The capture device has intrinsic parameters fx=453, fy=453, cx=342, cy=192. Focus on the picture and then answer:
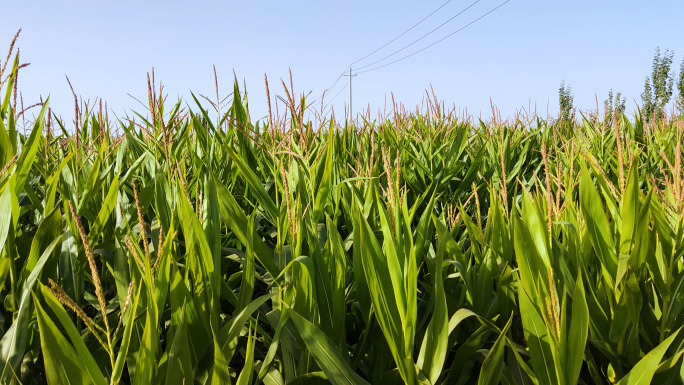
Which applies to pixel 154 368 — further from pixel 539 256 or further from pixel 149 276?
pixel 539 256

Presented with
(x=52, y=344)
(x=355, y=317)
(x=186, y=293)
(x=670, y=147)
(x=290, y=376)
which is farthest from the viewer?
(x=670, y=147)

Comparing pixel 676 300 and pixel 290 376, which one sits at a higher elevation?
pixel 676 300

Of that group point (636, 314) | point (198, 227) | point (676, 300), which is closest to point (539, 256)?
point (636, 314)

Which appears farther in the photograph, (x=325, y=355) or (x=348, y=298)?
(x=348, y=298)

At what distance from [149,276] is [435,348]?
0.47 m

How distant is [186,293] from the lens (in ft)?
2.50

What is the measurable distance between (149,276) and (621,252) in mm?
898

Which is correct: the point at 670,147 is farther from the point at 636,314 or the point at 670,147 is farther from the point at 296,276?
the point at 296,276

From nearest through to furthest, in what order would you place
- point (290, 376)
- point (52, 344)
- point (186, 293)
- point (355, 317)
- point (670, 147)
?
point (52, 344)
point (186, 293)
point (290, 376)
point (355, 317)
point (670, 147)

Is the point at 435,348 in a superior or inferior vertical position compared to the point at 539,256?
inferior

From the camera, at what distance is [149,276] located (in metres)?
0.63

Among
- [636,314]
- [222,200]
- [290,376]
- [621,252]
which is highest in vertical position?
[222,200]

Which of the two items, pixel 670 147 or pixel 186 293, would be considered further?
pixel 670 147

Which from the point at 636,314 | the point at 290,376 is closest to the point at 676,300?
the point at 636,314
